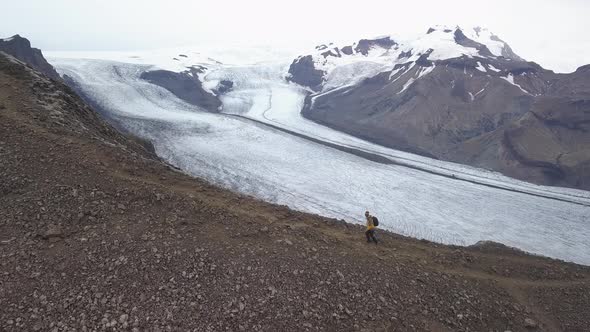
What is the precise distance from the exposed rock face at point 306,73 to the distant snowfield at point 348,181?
1712 inches

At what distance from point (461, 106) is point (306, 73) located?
4322 centimetres

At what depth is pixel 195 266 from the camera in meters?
6.61

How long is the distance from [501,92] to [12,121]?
6703cm

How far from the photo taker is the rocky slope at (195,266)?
5824mm

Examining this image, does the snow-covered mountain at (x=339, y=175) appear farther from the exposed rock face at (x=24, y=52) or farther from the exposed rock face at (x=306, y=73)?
the exposed rock face at (x=306, y=73)

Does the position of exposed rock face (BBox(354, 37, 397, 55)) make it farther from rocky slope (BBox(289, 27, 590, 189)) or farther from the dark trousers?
the dark trousers

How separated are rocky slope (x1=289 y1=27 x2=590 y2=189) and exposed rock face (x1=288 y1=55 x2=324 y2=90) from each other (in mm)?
248

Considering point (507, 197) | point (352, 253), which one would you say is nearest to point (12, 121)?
point (352, 253)

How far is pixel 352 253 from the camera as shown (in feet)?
25.6

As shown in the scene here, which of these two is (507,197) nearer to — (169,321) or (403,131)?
(403,131)

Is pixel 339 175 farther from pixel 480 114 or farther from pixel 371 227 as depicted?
pixel 480 114

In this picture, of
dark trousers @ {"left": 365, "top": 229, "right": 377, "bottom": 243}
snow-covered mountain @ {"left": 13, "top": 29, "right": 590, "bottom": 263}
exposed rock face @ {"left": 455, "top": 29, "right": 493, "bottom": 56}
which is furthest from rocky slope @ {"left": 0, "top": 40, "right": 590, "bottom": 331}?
exposed rock face @ {"left": 455, "top": 29, "right": 493, "bottom": 56}

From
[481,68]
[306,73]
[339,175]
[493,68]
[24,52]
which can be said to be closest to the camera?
[339,175]

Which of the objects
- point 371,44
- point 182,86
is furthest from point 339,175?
point 371,44
